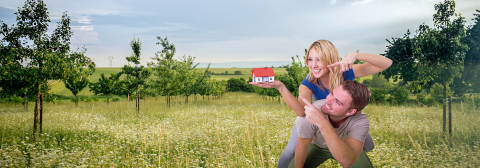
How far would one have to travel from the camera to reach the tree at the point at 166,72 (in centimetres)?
1567

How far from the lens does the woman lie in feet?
6.78

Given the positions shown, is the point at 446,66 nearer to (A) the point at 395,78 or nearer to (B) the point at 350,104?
(A) the point at 395,78

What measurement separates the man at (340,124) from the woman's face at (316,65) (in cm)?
40

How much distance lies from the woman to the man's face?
1.14 feet

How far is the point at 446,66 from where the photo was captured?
23.6ft

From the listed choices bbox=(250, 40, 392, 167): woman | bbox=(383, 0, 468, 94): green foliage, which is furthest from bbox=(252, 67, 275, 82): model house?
bbox=(383, 0, 468, 94): green foliage

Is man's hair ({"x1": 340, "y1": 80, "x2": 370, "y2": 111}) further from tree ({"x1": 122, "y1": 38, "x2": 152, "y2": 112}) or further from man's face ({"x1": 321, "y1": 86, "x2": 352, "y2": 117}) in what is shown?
tree ({"x1": 122, "y1": 38, "x2": 152, "y2": 112})

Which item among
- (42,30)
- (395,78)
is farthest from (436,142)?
(42,30)

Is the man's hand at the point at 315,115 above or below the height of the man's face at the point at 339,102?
below

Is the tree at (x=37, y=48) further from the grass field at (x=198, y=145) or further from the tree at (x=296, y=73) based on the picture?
the tree at (x=296, y=73)

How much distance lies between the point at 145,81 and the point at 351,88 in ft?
45.8

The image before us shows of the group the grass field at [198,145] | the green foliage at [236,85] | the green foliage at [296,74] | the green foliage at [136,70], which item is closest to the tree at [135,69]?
the green foliage at [136,70]

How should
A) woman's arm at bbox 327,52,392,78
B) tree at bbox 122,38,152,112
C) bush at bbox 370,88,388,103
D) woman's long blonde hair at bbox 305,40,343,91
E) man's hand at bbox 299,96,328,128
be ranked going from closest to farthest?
man's hand at bbox 299,96,328,128
woman's arm at bbox 327,52,392,78
woman's long blonde hair at bbox 305,40,343,91
tree at bbox 122,38,152,112
bush at bbox 370,88,388,103

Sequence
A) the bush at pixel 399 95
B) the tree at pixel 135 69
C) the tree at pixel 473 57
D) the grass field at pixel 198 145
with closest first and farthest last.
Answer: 1. the grass field at pixel 198 145
2. the tree at pixel 473 57
3. the tree at pixel 135 69
4. the bush at pixel 399 95
